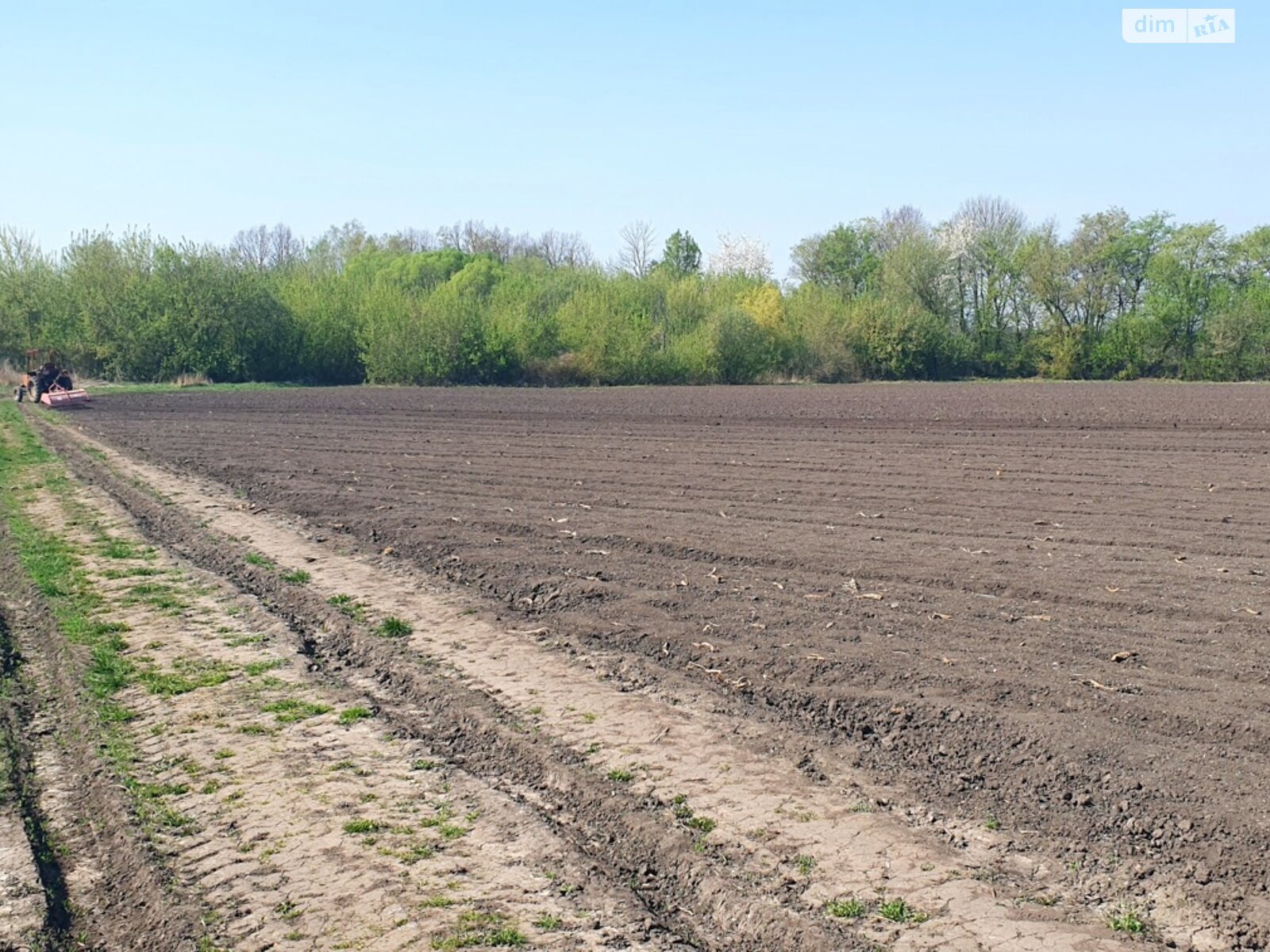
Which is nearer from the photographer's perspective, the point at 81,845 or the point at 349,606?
the point at 81,845

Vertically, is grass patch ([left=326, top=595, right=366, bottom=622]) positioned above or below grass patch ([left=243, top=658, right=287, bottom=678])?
above

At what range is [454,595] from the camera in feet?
36.2

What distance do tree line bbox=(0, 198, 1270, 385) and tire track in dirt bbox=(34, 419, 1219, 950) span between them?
172ft

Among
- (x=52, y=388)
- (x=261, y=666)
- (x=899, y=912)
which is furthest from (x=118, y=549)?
(x=52, y=388)

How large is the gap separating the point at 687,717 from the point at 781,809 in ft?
4.93

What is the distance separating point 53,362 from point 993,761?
4128 cm

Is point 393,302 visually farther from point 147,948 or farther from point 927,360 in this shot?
point 147,948

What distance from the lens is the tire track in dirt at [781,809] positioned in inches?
195

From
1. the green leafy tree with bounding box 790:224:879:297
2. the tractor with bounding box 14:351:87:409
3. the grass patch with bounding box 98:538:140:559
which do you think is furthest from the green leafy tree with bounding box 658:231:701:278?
the grass patch with bounding box 98:538:140:559

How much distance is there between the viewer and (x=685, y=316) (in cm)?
6869

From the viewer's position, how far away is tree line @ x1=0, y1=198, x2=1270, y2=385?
5750 cm

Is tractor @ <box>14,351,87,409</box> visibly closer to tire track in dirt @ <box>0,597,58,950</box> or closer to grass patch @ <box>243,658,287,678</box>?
grass patch @ <box>243,658,287,678</box>

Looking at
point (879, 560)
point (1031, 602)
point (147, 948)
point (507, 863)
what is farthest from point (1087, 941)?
point (879, 560)

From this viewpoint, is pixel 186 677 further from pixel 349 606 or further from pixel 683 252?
pixel 683 252
